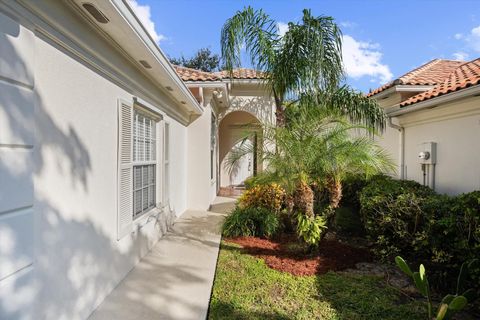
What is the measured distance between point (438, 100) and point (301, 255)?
462cm

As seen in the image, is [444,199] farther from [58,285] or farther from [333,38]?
[58,285]

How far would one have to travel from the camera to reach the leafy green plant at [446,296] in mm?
3430

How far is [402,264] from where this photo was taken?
4008mm

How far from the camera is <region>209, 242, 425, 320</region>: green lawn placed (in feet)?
14.3

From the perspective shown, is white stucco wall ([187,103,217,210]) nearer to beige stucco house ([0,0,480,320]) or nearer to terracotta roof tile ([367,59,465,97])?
beige stucco house ([0,0,480,320])

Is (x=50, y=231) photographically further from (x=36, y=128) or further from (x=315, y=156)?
(x=315, y=156)

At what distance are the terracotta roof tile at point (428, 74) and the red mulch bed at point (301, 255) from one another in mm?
5556

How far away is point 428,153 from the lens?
25.8 feet

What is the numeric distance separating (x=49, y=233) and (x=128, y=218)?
2390 mm

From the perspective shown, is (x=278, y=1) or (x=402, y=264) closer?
(x=402, y=264)

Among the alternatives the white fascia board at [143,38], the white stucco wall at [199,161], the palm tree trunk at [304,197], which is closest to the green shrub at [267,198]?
the palm tree trunk at [304,197]

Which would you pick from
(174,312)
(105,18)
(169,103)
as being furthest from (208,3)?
(174,312)

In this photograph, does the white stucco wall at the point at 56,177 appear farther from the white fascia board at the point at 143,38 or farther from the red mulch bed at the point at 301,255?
the red mulch bed at the point at 301,255

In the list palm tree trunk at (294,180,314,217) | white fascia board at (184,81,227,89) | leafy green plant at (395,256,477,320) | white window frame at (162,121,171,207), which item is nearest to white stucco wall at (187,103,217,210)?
white fascia board at (184,81,227,89)
